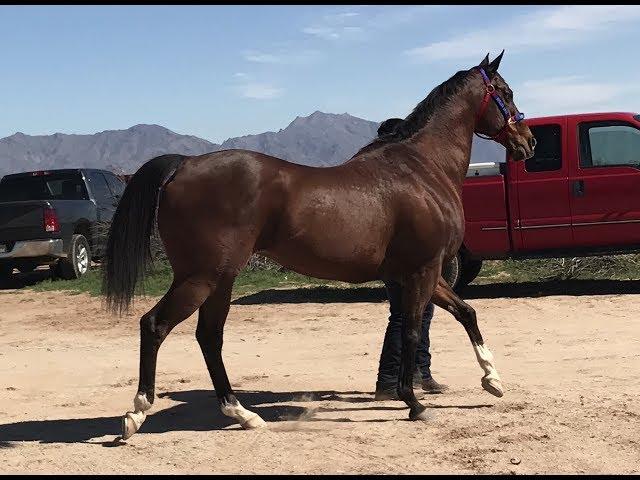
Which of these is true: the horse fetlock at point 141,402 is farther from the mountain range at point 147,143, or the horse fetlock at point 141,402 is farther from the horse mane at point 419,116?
the mountain range at point 147,143

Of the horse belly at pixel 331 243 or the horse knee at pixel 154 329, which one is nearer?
the horse knee at pixel 154 329

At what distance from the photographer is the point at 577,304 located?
10977 millimetres

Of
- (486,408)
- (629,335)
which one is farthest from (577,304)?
(486,408)

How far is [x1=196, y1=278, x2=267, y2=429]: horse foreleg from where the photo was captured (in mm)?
5770

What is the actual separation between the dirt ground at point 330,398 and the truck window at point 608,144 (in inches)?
72.1

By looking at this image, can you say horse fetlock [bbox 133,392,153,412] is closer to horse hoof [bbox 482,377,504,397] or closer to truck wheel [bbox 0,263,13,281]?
horse hoof [bbox 482,377,504,397]

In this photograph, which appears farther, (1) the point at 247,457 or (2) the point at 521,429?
(2) the point at 521,429

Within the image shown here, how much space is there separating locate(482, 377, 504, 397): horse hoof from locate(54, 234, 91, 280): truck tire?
36.0ft

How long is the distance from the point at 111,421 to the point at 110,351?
3040mm

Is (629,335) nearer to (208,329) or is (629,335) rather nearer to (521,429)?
(521,429)

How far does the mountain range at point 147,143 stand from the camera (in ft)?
349

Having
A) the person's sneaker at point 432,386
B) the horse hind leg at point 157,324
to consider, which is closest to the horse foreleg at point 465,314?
the person's sneaker at point 432,386

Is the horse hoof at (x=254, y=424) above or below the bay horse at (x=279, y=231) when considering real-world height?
below

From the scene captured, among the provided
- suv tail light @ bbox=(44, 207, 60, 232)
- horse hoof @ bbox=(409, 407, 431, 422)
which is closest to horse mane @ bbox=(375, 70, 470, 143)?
horse hoof @ bbox=(409, 407, 431, 422)
